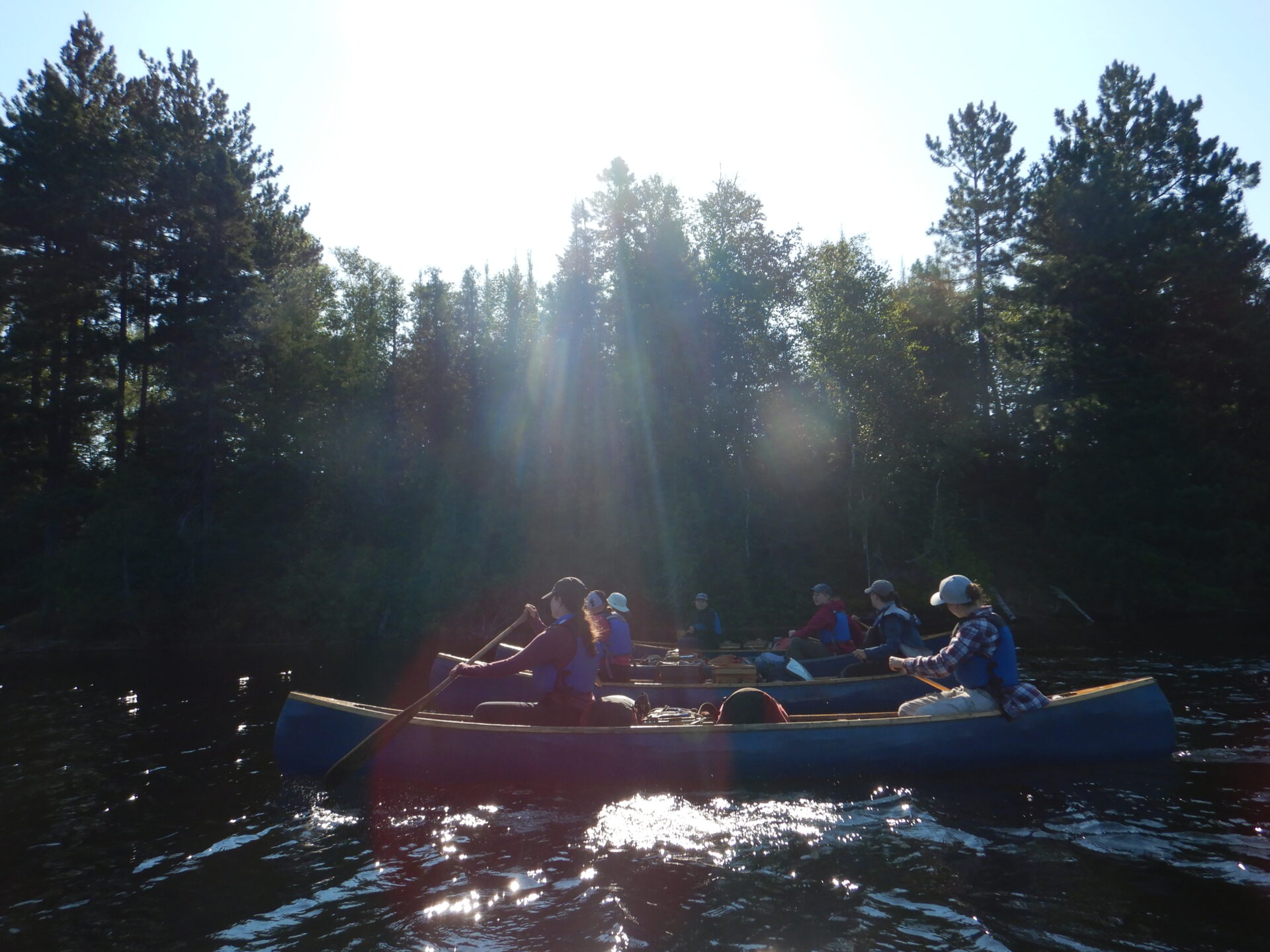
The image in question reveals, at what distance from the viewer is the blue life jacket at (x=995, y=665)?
7.58 metres

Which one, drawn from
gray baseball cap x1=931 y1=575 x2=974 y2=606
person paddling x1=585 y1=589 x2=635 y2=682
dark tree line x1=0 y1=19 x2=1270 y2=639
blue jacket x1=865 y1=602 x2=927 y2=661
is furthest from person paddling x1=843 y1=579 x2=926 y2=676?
dark tree line x1=0 y1=19 x2=1270 y2=639

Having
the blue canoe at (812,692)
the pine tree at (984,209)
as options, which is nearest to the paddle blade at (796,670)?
the blue canoe at (812,692)

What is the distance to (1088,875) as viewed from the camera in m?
5.37

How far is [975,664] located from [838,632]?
185 inches

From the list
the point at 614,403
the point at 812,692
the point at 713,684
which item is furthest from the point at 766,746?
the point at 614,403

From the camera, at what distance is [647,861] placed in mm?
5859

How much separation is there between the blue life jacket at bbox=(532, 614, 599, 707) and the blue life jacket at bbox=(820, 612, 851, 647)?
5481 mm

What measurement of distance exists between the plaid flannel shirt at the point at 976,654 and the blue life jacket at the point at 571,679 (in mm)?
3001

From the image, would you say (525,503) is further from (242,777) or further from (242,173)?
(242,777)

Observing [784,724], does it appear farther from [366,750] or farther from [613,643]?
[613,643]

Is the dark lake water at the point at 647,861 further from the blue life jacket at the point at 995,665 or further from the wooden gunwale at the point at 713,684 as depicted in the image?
the wooden gunwale at the point at 713,684

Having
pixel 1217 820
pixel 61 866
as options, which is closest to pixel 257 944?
pixel 61 866

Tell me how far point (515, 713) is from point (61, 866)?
3.59 metres

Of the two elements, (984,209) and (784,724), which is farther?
(984,209)
